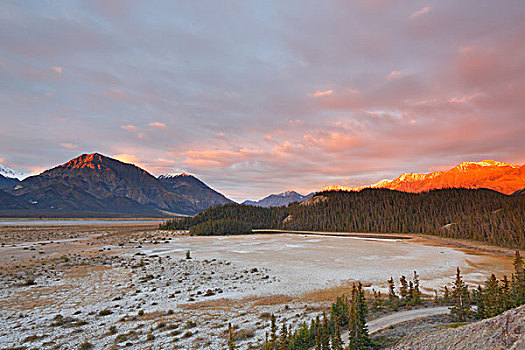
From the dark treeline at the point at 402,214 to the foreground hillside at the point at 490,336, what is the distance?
190 ft

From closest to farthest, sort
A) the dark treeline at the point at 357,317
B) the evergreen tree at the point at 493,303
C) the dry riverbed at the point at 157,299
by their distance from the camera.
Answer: the dark treeline at the point at 357,317 < the evergreen tree at the point at 493,303 < the dry riverbed at the point at 157,299

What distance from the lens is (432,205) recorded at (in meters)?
99.2

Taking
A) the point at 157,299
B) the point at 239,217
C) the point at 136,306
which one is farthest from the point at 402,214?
the point at 136,306

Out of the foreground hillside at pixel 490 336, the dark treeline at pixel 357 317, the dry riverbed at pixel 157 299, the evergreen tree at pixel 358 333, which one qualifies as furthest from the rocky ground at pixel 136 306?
the foreground hillside at pixel 490 336

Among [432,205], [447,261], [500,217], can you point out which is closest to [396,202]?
[432,205]

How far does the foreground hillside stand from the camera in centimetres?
609

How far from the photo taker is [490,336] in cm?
659

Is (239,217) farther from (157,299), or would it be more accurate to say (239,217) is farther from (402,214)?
(157,299)

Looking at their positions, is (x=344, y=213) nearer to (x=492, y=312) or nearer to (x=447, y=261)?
(x=447, y=261)

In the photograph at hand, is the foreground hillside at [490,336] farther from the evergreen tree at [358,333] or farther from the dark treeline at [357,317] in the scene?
the dark treeline at [357,317]

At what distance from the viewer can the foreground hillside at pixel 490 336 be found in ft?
20.0

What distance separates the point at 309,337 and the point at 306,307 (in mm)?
5275

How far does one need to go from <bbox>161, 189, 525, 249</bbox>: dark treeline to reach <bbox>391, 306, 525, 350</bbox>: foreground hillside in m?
57.9

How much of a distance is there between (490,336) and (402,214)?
10525 centimetres
